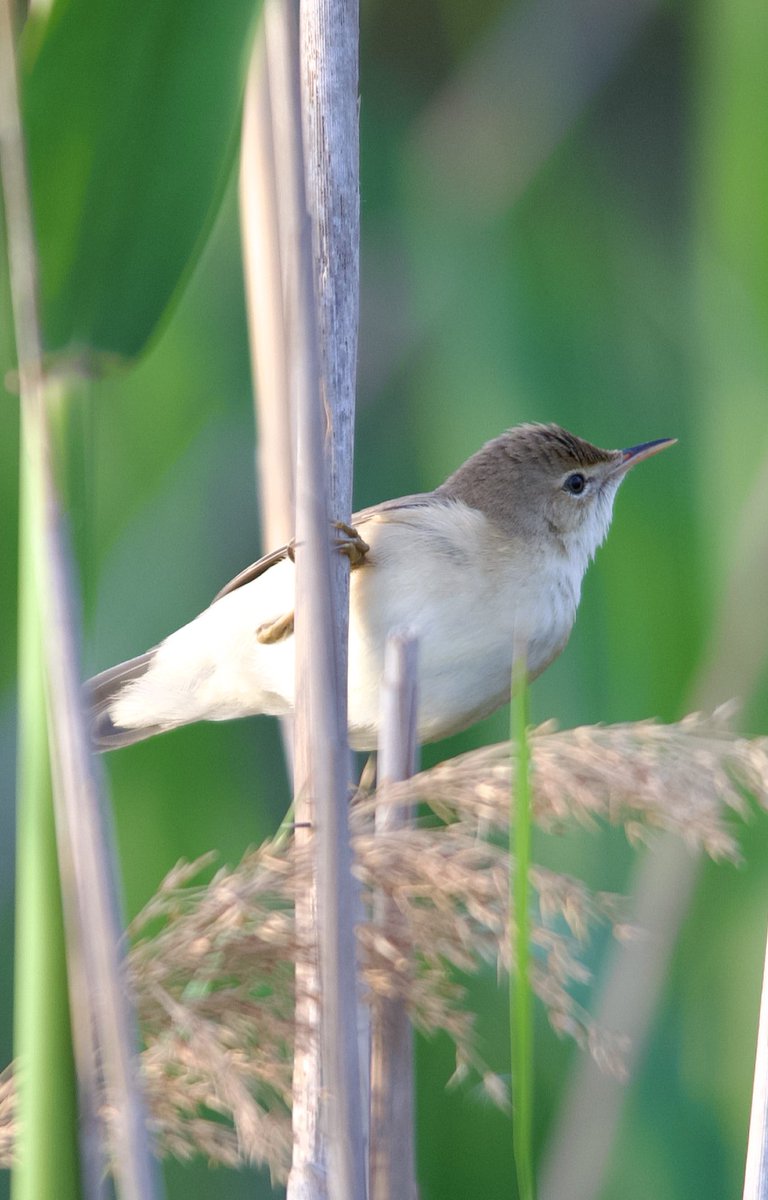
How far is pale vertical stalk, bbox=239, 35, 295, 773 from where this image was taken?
119 centimetres

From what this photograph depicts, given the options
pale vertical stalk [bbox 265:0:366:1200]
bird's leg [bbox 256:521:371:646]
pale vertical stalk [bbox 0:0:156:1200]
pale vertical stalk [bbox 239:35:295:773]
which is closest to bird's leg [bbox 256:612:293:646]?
bird's leg [bbox 256:521:371:646]

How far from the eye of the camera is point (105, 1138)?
2.66 ft

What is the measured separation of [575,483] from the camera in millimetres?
1705

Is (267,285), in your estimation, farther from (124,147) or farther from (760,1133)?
(760,1133)

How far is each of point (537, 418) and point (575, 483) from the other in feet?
0.53

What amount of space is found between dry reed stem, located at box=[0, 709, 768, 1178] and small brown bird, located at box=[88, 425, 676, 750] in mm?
499

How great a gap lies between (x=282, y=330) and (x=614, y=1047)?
27.6 inches

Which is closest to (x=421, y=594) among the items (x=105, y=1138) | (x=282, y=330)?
(x=282, y=330)

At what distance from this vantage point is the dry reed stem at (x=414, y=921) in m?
0.75

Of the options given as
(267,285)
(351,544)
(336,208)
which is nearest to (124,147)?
(336,208)

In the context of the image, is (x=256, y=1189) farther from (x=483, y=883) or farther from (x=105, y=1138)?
(x=483, y=883)

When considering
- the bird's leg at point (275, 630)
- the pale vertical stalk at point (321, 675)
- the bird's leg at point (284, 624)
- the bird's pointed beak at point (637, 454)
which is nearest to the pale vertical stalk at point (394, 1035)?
the pale vertical stalk at point (321, 675)

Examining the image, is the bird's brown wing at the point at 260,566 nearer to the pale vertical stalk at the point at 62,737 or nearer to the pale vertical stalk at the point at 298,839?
the pale vertical stalk at the point at 298,839

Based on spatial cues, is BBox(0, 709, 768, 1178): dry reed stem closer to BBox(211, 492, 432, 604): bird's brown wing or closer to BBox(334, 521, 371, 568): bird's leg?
BBox(334, 521, 371, 568): bird's leg
